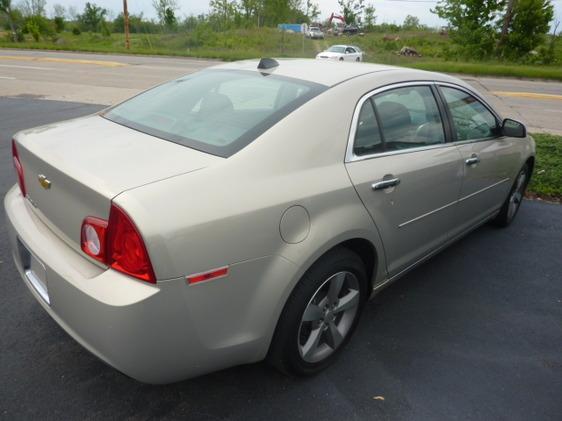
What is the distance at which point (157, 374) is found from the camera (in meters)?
1.85

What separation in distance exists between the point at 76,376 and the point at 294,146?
5.26ft

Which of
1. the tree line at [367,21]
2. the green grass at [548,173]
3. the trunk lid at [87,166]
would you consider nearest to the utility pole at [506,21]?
the tree line at [367,21]

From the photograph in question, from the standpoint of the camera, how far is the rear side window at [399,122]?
2.52 m

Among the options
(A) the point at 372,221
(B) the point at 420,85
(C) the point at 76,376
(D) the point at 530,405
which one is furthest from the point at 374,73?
(C) the point at 76,376

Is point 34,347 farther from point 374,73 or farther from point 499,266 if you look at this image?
point 499,266

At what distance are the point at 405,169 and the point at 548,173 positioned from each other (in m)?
4.04

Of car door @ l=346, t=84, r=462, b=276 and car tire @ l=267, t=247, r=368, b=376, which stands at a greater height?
car door @ l=346, t=84, r=462, b=276

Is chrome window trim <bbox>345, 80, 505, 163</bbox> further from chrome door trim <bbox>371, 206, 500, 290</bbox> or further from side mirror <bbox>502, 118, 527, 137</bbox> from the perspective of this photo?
chrome door trim <bbox>371, 206, 500, 290</bbox>

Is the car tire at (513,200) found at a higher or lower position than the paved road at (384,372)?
higher

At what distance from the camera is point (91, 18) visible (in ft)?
163

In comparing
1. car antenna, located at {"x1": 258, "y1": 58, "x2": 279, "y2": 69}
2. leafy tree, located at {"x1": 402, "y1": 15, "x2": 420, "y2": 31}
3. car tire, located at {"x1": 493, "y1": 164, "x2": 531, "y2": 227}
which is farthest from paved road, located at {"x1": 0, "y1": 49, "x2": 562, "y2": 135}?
leafy tree, located at {"x1": 402, "y1": 15, "x2": 420, "y2": 31}

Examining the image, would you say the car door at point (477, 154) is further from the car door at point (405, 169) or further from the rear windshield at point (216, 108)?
the rear windshield at point (216, 108)

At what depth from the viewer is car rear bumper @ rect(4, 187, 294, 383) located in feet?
5.62

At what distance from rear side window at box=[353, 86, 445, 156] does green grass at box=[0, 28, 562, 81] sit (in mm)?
20123
